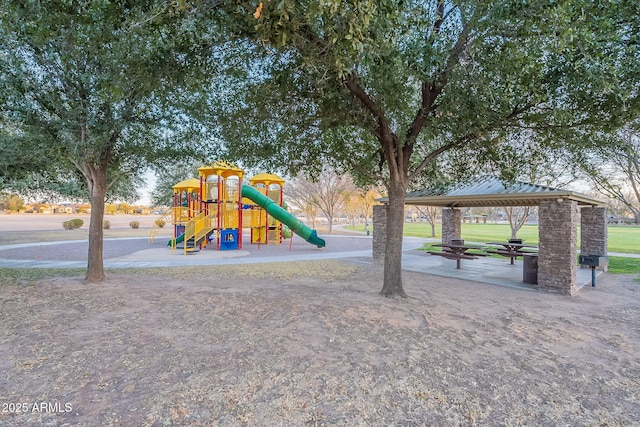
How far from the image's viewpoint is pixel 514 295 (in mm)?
7863

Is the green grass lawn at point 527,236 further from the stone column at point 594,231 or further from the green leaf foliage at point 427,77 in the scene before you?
the green leaf foliage at point 427,77

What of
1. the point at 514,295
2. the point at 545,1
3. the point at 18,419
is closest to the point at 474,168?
the point at 514,295

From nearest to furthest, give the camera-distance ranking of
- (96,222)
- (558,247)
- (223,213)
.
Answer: (558,247)
(96,222)
(223,213)

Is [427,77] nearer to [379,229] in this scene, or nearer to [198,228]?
[379,229]

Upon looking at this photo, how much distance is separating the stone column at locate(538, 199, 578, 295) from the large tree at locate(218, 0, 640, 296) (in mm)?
1465

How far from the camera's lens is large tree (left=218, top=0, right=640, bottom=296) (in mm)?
4289

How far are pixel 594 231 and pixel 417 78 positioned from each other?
10.3 m

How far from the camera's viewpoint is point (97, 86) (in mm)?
7574

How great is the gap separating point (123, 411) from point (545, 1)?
6.77 meters

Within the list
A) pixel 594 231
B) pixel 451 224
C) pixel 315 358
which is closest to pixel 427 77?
pixel 315 358

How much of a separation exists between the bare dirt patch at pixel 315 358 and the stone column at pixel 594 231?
188 inches

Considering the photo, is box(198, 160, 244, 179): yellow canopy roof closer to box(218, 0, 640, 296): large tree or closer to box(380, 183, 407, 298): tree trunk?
box(218, 0, 640, 296): large tree

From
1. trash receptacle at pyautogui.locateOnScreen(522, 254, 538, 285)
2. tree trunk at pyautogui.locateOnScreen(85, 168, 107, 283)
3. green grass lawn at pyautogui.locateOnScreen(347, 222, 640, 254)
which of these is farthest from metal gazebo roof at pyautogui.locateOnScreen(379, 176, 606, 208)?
green grass lawn at pyautogui.locateOnScreen(347, 222, 640, 254)

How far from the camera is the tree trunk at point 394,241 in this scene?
7.26 meters
